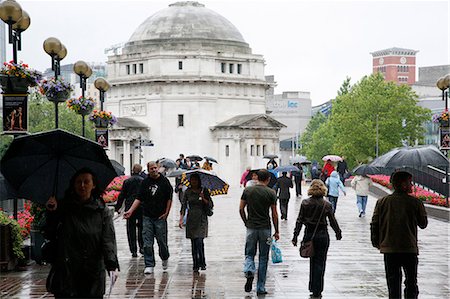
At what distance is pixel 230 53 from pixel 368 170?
232 ft

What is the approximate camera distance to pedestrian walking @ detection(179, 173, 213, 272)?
16.6 meters

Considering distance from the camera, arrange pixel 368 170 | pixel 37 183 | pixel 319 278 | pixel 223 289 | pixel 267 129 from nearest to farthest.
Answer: pixel 37 183 < pixel 319 278 < pixel 223 289 < pixel 368 170 < pixel 267 129

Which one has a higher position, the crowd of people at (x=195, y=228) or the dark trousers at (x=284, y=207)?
the crowd of people at (x=195, y=228)

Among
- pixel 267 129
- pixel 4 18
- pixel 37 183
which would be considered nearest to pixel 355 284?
pixel 37 183

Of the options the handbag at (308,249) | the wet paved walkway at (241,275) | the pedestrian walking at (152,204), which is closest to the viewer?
the handbag at (308,249)

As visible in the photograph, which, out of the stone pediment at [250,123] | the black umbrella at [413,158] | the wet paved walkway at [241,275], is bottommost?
the wet paved walkway at [241,275]

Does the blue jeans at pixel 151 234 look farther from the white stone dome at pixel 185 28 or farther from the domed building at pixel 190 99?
the white stone dome at pixel 185 28

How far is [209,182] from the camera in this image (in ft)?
59.4

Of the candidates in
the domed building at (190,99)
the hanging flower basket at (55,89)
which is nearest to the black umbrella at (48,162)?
the hanging flower basket at (55,89)

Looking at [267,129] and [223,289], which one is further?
[267,129]

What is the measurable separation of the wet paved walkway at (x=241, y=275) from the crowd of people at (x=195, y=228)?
0.43 m

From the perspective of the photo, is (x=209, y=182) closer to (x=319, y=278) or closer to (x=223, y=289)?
(x=223, y=289)

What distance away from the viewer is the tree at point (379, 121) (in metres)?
89.9

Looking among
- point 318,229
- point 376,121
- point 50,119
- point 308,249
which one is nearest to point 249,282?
point 308,249
